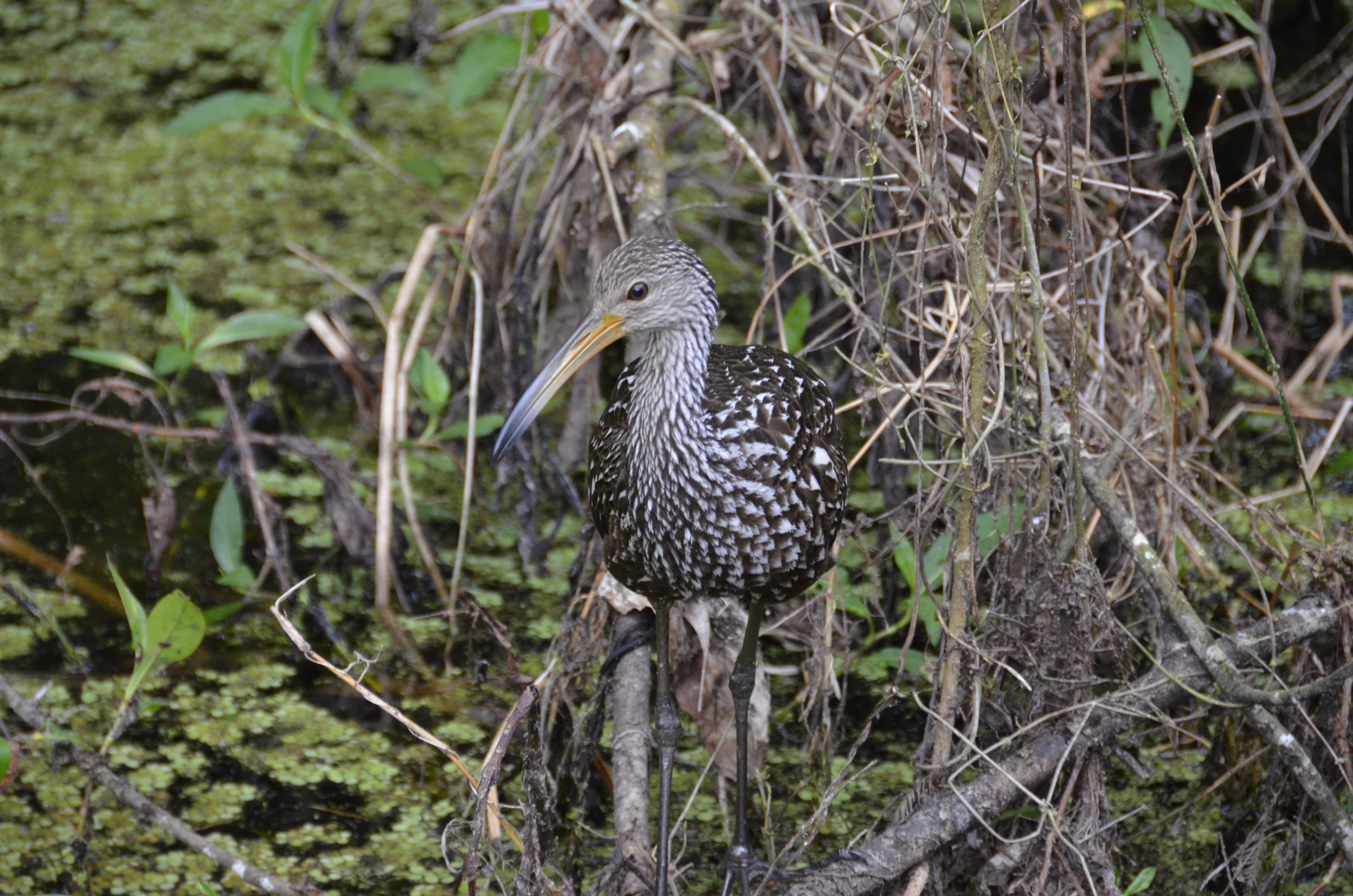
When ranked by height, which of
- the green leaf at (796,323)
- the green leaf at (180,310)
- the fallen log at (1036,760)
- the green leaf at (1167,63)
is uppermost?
the green leaf at (1167,63)

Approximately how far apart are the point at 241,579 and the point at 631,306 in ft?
6.01

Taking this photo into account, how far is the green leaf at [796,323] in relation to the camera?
12.6ft

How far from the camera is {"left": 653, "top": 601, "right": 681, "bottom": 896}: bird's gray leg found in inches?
125

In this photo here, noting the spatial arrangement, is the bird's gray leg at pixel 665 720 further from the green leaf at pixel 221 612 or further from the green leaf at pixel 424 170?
the green leaf at pixel 424 170

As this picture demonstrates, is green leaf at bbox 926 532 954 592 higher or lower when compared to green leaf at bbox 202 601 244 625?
higher

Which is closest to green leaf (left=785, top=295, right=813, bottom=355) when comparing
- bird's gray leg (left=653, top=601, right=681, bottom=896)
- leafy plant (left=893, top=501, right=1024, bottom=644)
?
leafy plant (left=893, top=501, right=1024, bottom=644)

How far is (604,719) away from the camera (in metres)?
3.39

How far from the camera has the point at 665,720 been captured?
10.7ft

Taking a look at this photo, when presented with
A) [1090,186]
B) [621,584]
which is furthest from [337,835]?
[1090,186]

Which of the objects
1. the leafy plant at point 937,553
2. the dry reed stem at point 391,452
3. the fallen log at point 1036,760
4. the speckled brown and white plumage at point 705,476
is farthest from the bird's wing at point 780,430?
the dry reed stem at point 391,452

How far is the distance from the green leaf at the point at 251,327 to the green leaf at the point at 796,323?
147 cm

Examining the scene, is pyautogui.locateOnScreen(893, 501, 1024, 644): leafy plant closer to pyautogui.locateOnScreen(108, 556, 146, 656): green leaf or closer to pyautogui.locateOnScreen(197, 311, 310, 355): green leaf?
pyautogui.locateOnScreen(108, 556, 146, 656): green leaf

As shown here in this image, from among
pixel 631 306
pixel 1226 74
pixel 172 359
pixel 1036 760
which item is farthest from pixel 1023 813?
pixel 1226 74

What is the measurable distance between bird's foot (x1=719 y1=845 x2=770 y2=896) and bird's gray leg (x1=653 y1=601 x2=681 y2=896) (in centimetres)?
17
